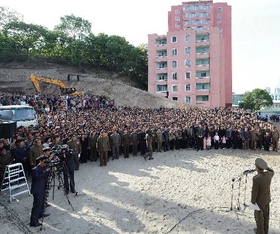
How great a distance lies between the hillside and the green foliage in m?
2.39

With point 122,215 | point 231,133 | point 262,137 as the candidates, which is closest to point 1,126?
point 122,215

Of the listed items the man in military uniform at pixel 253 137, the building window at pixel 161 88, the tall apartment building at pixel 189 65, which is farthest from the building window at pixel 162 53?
the man in military uniform at pixel 253 137

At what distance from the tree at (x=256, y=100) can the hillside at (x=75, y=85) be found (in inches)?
1186

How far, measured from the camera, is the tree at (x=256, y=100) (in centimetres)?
6762

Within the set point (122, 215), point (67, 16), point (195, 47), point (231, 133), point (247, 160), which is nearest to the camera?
point (122, 215)

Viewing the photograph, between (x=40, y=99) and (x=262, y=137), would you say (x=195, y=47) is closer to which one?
(x=40, y=99)

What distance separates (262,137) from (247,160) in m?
3.44

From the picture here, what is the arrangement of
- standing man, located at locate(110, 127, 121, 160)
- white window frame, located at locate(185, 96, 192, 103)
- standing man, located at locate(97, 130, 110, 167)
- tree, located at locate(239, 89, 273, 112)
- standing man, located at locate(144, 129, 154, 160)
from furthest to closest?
1. tree, located at locate(239, 89, 273, 112)
2. white window frame, located at locate(185, 96, 192, 103)
3. standing man, located at locate(144, 129, 154, 160)
4. standing man, located at locate(110, 127, 121, 160)
5. standing man, located at locate(97, 130, 110, 167)

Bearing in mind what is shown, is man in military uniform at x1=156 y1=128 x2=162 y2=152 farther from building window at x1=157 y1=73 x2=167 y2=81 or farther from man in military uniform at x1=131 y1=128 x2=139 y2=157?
building window at x1=157 y1=73 x2=167 y2=81

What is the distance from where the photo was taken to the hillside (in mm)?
42906

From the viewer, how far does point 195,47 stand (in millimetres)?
48906

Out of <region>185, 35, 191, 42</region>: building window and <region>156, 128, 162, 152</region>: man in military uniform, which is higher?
<region>185, 35, 191, 42</region>: building window

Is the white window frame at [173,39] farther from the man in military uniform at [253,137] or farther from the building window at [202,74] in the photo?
the man in military uniform at [253,137]

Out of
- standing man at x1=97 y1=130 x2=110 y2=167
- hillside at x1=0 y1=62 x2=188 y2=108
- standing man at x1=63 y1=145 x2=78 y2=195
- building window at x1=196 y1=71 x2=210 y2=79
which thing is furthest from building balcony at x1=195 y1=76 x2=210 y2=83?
standing man at x1=63 y1=145 x2=78 y2=195
